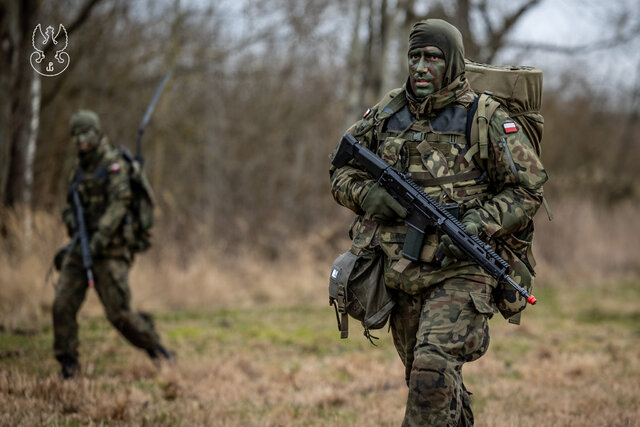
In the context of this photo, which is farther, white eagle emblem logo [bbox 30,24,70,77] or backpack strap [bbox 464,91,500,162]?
white eagle emblem logo [bbox 30,24,70,77]

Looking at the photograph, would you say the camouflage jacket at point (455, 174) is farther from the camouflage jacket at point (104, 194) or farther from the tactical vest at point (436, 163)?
the camouflage jacket at point (104, 194)

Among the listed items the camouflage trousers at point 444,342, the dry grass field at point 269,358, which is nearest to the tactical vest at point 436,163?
the camouflage trousers at point 444,342

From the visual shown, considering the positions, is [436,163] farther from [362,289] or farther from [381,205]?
[362,289]

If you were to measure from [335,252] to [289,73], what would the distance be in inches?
254

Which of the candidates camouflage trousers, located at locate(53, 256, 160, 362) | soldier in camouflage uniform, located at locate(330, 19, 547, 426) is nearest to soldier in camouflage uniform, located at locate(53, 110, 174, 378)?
camouflage trousers, located at locate(53, 256, 160, 362)

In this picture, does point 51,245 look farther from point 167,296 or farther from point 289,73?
point 289,73

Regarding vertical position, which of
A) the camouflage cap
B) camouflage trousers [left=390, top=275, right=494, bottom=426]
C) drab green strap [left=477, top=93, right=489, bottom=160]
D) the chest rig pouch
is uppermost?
the camouflage cap

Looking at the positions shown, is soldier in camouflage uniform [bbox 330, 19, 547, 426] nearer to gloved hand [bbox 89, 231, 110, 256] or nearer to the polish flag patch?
the polish flag patch

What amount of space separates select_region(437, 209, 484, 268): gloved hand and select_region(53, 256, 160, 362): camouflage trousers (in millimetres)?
3376

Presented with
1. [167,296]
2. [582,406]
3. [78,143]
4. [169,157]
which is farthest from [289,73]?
[582,406]

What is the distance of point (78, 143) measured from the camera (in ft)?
18.2

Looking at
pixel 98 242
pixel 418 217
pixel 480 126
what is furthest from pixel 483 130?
pixel 98 242

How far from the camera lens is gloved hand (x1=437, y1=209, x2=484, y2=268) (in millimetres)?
3074

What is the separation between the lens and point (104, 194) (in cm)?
568
